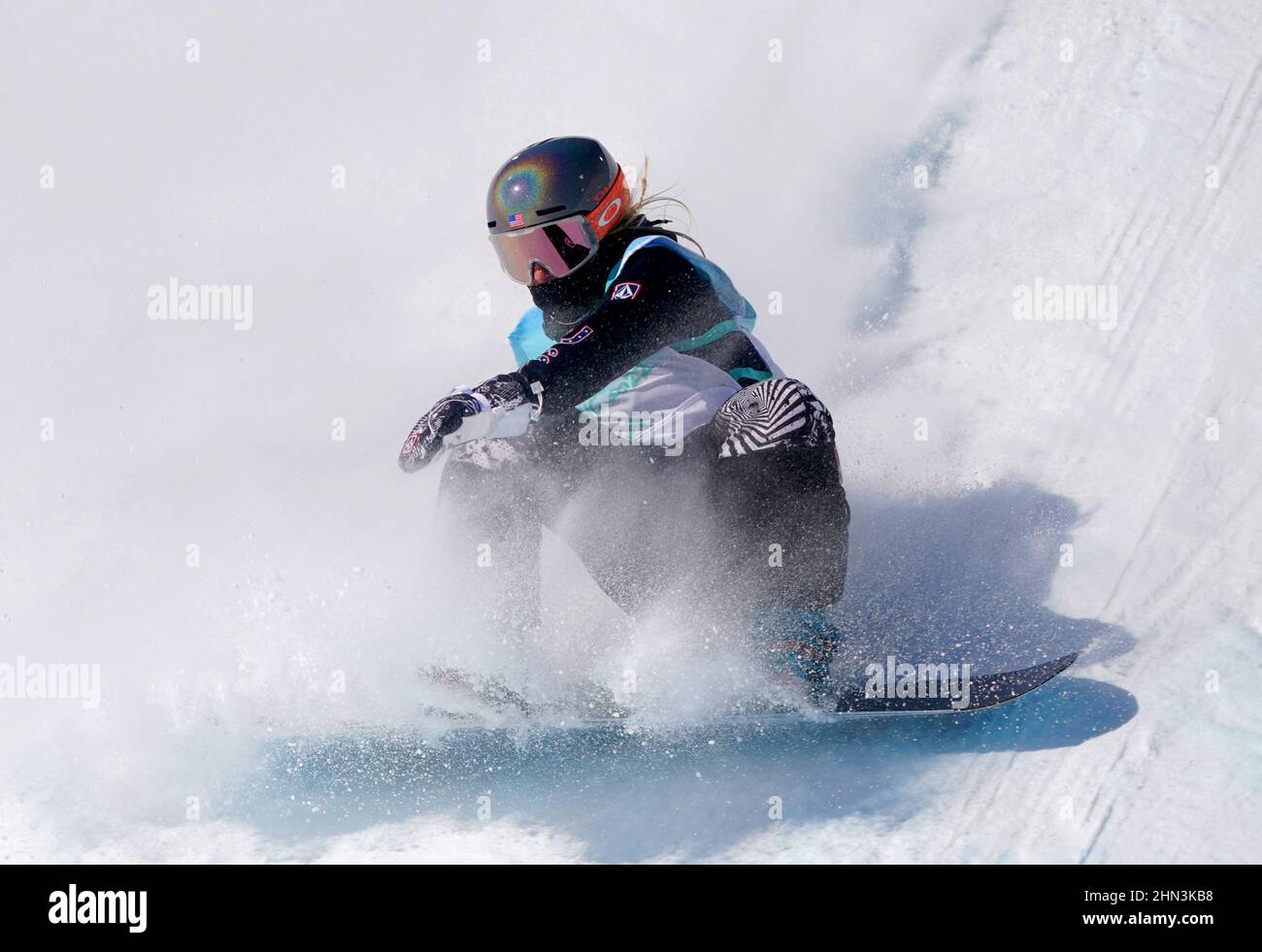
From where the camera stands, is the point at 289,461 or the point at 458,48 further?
the point at 458,48

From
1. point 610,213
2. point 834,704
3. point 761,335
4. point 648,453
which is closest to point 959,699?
point 834,704

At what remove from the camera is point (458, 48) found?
7805 mm

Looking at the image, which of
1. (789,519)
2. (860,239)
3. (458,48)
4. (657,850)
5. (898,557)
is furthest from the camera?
(458,48)

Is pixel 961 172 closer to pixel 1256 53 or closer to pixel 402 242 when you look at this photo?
pixel 1256 53

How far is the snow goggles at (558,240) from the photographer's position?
143 inches

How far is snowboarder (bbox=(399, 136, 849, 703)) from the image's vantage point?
3500 millimetres

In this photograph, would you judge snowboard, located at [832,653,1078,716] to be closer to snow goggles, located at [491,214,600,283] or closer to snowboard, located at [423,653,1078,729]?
snowboard, located at [423,653,1078,729]

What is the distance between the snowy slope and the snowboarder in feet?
0.74

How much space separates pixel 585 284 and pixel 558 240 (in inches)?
6.6

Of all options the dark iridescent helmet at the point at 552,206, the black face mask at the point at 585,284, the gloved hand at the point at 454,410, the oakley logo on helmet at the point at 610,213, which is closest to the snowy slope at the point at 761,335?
the gloved hand at the point at 454,410

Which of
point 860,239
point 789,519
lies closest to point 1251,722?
point 789,519

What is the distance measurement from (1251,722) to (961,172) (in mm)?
3896

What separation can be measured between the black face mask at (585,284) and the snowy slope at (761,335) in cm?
87

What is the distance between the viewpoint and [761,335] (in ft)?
20.2
